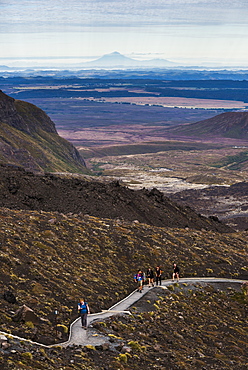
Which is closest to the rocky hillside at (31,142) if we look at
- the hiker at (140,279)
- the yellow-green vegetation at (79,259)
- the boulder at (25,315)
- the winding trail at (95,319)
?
the yellow-green vegetation at (79,259)

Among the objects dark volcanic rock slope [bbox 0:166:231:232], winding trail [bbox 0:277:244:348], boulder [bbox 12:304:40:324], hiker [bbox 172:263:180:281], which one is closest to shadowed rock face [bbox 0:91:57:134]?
dark volcanic rock slope [bbox 0:166:231:232]

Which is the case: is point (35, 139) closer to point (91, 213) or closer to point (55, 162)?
point (55, 162)

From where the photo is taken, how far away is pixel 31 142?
12950cm

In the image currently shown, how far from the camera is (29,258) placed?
91.5ft

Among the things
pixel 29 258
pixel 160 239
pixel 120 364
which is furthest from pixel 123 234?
→ pixel 120 364

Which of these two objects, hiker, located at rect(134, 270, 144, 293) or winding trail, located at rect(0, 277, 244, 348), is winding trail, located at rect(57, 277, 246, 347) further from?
hiker, located at rect(134, 270, 144, 293)

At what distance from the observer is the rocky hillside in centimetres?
11263

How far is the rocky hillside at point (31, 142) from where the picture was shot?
113m

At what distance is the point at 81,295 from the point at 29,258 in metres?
3.33

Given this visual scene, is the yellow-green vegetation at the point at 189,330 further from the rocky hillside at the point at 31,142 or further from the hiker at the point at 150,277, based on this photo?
the rocky hillside at the point at 31,142

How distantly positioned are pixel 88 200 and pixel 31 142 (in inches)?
3255

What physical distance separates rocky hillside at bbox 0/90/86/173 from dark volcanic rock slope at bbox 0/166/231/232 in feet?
166

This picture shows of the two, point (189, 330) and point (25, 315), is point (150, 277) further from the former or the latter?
point (25, 315)

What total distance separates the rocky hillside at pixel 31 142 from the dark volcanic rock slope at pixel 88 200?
50482 millimetres
